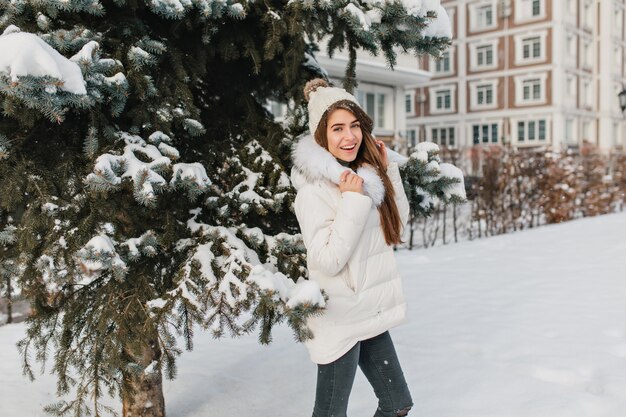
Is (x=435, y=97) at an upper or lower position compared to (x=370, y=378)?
upper

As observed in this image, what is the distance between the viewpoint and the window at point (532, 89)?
3850 centimetres

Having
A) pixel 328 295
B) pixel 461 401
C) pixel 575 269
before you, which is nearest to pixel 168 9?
pixel 328 295

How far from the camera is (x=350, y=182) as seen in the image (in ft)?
7.18

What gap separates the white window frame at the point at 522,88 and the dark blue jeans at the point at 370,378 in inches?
1561

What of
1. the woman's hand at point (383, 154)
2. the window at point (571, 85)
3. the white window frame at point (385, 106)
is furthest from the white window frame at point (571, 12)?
the woman's hand at point (383, 154)

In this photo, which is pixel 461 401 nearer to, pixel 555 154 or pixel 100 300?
pixel 100 300

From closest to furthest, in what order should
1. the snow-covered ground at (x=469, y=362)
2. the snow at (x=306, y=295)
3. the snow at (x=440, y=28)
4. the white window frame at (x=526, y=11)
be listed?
1. the snow at (x=306, y=295)
2. the snow at (x=440, y=28)
3. the snow-covered ground at (x=469, y=362)
4. the white window frame at (x=526, y=11)

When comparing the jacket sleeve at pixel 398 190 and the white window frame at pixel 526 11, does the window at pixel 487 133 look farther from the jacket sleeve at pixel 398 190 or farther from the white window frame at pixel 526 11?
the jacket sleeve at pixel 398 190

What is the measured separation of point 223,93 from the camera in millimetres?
3348

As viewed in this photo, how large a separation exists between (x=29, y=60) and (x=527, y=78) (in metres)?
41.1

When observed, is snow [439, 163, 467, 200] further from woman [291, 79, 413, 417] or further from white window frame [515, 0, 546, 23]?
white window frame [515, 0, 546, 23]

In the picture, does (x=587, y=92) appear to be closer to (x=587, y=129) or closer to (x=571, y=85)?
(x=587, y=129)

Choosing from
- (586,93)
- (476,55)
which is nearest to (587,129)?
(586,93)

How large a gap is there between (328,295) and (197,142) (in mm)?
1319
